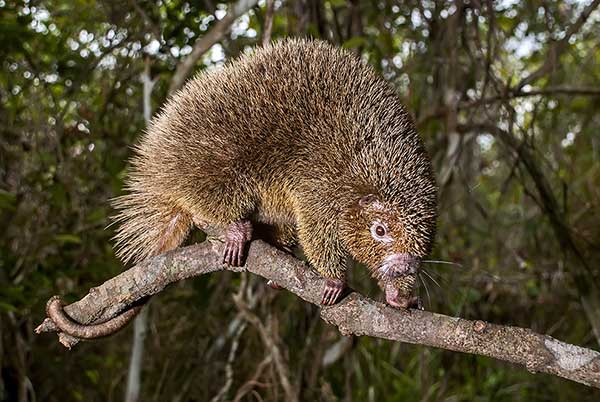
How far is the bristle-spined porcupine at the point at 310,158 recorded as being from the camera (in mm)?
1822

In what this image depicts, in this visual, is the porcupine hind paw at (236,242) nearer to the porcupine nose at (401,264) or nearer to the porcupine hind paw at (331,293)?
the porcupine hind paw at (331,293)

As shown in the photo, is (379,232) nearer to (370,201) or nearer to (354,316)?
(370,201)

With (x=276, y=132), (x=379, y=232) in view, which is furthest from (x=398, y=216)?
(x=276, y=132)

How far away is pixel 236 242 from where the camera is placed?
1.81 meters

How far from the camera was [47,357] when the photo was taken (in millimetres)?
3865

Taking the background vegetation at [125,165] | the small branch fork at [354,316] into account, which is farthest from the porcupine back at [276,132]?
the background vegetation at [125,165]

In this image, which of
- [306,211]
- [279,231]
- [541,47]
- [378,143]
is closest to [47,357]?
[279,231]

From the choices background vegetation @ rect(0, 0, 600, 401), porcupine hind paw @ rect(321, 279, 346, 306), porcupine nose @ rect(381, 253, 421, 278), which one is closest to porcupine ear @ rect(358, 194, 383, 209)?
porcupine nose @ rect(381, 253, 421, 278)

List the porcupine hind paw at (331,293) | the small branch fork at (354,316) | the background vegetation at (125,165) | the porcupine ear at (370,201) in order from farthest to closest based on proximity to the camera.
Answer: the background vegetation at (125,165), the porcupine ear at (370,201), the porcupine hind paw at (331,293), the small branch fork at (354,316)

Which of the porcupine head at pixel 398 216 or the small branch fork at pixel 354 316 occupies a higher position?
the porcupine head at pixel 398 216

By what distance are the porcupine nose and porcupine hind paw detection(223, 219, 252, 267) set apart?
385 millimetres

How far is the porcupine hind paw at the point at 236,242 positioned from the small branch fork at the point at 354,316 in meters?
0.03

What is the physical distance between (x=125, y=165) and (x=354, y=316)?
2129 millimetres

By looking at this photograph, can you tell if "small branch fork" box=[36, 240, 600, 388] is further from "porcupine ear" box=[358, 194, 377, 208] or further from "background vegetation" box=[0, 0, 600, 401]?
"background vegetation" box=[0, 0, 600, 401]
